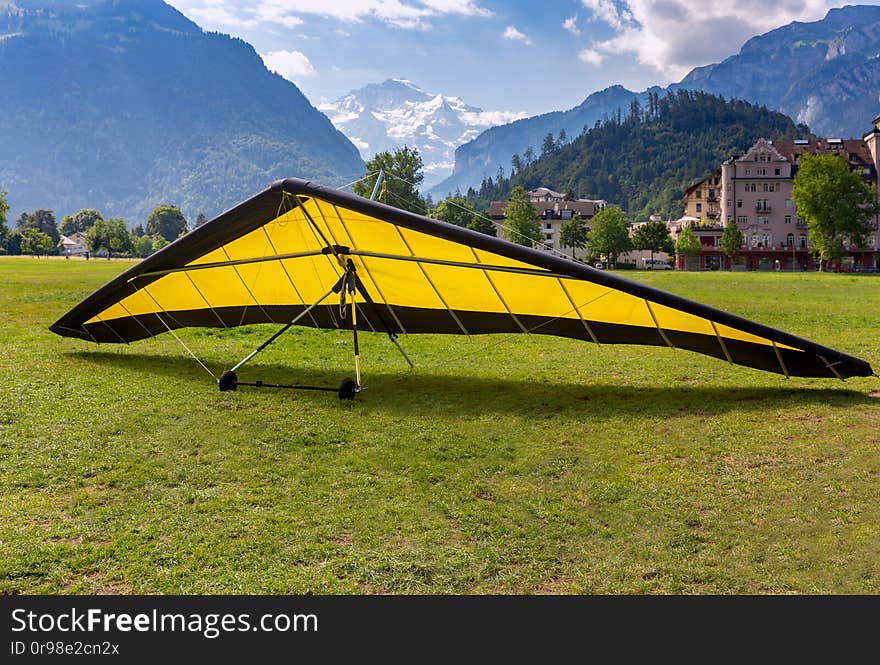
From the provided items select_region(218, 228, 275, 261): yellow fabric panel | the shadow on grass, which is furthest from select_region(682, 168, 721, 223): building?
select_region(218, 228, 275, 261): yellow fabric panel

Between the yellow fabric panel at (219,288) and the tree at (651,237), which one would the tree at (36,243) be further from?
the yellow fabric panel at (219,288)

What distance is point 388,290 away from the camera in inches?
481

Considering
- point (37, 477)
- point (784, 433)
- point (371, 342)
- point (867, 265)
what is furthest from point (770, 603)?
point (867, 265)

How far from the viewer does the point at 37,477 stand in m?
6.40

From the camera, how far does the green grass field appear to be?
4.60m

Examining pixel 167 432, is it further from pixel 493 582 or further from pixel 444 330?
pixel 444 330

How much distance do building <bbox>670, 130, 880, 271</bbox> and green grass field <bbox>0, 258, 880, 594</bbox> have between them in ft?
370

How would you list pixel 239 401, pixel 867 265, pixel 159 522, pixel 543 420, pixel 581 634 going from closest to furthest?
1. pixel 581 634
2. pixel 159 522
3. pixel 543 420
4. pixel 239 401
5. pixel 867 265

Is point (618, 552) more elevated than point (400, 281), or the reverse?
point (400, 281)

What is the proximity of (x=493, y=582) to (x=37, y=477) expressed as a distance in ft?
14.4

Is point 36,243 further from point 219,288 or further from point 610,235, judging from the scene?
point 219,288

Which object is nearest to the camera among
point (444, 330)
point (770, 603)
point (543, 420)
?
point (770, 603)

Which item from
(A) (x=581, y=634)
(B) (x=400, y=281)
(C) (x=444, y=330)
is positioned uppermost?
(B) (x=400, y=281)

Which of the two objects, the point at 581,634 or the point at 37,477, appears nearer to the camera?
the point at 581,634
